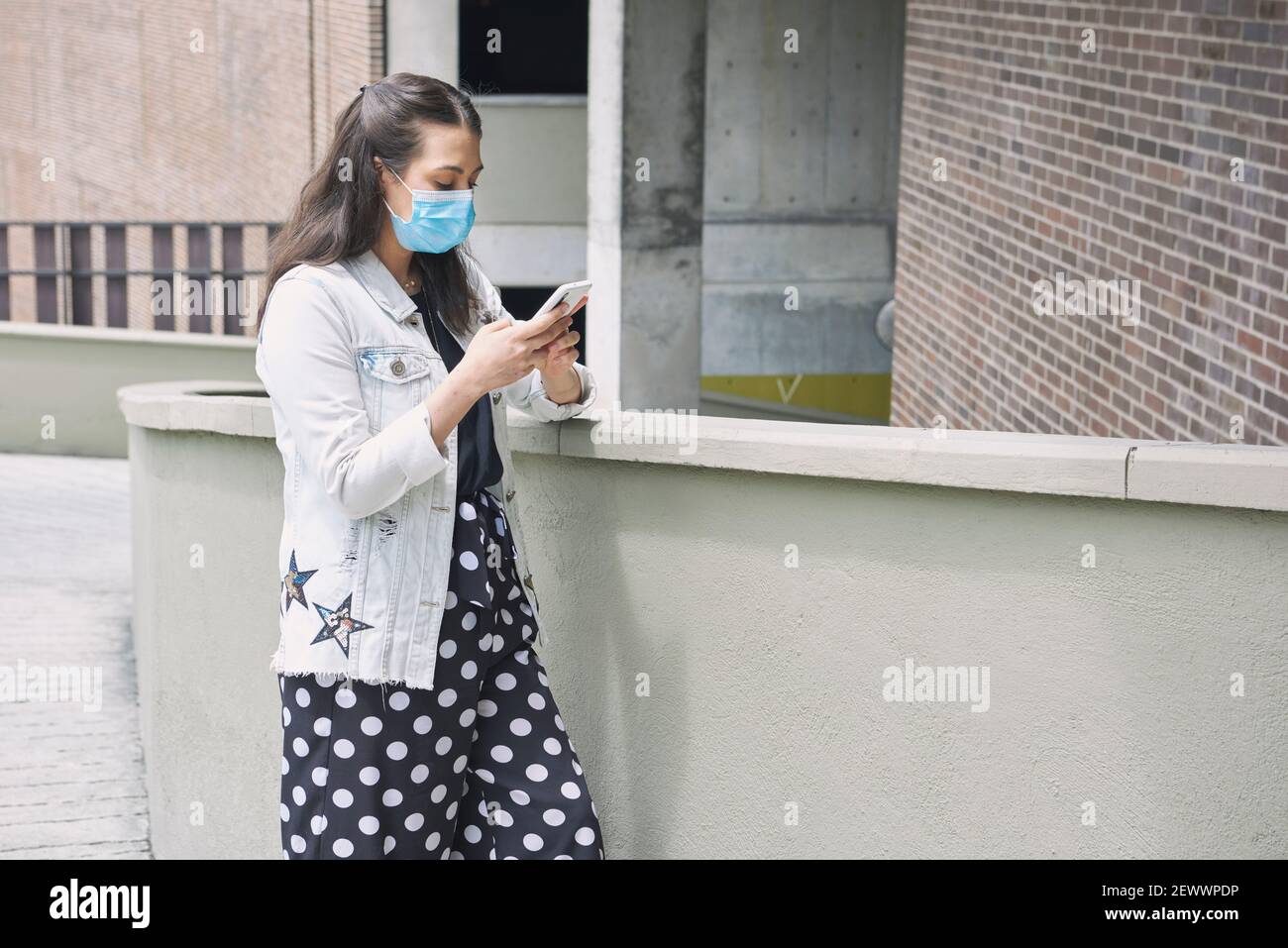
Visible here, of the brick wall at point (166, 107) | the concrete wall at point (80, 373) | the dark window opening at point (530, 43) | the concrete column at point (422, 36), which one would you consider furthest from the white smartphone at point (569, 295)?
the dark window opening at point (530, 43)

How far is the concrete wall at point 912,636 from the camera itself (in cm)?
287

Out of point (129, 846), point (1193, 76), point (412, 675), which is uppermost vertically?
point (1193, 76)

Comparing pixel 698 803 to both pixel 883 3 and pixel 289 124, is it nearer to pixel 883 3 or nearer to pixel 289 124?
pixel 883 3

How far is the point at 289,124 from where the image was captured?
19578 mm

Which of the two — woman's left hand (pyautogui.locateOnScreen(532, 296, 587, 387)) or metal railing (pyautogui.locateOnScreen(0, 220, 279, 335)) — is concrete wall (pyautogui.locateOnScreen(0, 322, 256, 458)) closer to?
metal railing (pyautogui.locateOnScreen(0, 220, 279, 335))

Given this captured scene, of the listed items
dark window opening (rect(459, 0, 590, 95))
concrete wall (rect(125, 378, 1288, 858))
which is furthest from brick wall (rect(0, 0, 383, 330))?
concrete wall (rect(125, 378, 1288, 858))

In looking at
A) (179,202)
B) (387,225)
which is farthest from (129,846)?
(179,202)

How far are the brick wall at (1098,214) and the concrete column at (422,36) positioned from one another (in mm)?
7864

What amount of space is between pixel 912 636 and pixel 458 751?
0.89 metres

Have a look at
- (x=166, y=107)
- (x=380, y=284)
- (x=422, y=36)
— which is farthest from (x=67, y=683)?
(x=166, y=107)

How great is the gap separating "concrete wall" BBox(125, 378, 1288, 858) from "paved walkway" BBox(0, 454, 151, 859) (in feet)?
7.01

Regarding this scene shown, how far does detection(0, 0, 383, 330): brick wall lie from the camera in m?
18.7

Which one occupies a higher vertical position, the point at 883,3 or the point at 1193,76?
the point at 883,3

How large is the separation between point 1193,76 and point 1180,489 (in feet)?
11.5
